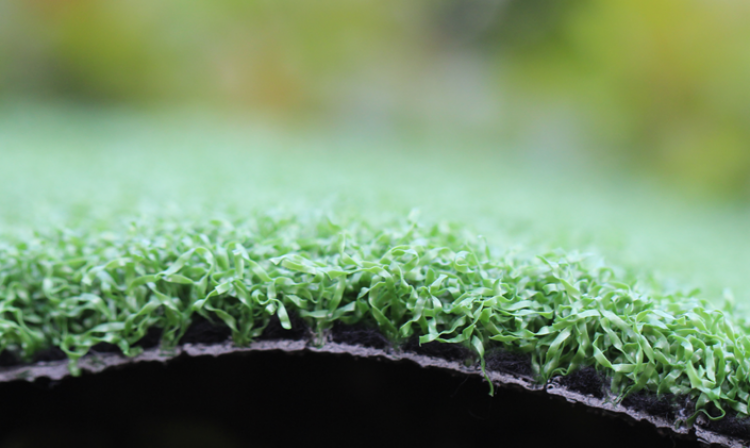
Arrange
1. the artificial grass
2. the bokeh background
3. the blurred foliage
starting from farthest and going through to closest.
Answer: the blurred foliage → the bokeh background → the artificial grass

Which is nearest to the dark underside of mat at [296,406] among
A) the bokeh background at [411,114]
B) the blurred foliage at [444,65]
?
the bokeh background at [411,114]

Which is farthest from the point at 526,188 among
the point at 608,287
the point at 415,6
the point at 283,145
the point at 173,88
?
the point at 173,88

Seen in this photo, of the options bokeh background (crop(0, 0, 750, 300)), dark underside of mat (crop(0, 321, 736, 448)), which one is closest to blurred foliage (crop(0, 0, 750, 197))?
bokeh background (crop(0, 0, 750, 300))

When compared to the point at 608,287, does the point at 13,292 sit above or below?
below

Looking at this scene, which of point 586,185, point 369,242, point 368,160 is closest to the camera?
point 369,242

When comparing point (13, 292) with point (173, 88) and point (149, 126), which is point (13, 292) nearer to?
point (149, 126)

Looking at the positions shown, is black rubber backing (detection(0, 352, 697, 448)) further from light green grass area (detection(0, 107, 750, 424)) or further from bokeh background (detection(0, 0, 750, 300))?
bokeh background (detection(0, 0, 750, 300))

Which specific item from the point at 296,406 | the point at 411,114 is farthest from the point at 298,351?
the point at 411,114

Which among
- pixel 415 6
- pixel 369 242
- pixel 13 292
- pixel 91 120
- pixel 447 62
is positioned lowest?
pixel 91 120
